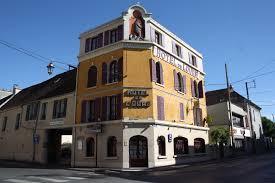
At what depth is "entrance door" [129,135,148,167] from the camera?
21.9 m

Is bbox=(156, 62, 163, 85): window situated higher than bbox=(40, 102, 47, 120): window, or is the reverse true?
bbox=(156, 62, 163, 85): window

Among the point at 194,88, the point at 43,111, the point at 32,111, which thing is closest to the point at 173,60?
the point at 194,88

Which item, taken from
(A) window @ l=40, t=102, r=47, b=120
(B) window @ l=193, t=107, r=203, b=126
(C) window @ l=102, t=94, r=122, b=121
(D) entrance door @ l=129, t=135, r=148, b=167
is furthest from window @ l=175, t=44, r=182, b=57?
(A) window @ l=40, t=102, r=47, b=120

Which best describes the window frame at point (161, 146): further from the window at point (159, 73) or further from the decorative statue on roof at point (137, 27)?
the decorative statue on roof at point (137, 27)

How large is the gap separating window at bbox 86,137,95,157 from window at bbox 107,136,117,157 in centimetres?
189

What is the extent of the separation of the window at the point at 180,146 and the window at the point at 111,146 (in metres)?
6.32

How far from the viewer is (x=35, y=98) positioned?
33.2m

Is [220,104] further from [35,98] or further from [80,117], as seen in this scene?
[35,98]

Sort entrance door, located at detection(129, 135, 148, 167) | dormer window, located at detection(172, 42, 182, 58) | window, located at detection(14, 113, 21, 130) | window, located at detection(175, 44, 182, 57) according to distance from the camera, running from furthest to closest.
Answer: window, located at detection(14, 113, 21, 130), window, located at detection(175, 44, 182, 57), dormer window, located at detection(172, 42, 182, 58), entrance door, located at detection(129, 135, 148, 167)

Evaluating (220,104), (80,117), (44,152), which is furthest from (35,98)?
(220,104)

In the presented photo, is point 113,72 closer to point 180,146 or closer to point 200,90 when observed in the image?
point 180,146

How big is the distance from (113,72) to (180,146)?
32.8 feet

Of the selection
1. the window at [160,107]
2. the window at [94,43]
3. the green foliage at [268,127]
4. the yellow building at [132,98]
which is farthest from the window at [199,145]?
the green foliage at [268,127]

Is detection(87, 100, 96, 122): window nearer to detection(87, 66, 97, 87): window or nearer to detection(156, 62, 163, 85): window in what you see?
detection(87, 66, 97, 87): window
